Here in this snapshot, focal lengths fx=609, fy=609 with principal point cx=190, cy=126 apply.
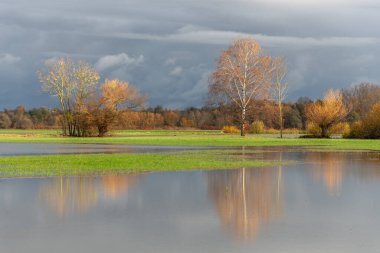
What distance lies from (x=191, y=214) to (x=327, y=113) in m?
60.4

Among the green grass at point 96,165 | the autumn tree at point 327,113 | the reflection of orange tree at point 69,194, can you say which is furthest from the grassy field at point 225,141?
the reflection of orange tree at point 69,194

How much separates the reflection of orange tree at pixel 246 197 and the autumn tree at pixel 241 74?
158 ft

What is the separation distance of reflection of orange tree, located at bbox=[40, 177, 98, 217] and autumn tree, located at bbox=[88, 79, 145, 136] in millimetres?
57321

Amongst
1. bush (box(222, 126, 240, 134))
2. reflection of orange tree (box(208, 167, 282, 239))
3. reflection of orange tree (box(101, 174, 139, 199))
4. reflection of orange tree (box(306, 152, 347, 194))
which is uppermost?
bush (box(222, 126, 240, 134))

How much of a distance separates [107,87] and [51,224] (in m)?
71.4

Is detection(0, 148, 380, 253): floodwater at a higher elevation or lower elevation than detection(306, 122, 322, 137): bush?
lower

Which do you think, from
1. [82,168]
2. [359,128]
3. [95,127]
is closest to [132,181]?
[82,168]

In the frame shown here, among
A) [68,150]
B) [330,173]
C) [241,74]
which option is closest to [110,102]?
[241,74]

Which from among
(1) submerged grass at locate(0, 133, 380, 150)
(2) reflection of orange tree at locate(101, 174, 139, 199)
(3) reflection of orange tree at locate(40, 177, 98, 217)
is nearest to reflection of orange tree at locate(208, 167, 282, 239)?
(2) reflection of orange tree at locate(101, 174, 139, 199)

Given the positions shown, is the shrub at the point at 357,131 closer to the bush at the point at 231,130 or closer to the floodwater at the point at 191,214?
the bush at the point at 231,130

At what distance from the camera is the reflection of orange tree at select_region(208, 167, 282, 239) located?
44.3 ft

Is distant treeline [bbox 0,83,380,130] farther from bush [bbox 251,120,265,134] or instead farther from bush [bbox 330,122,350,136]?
bush [bbox 330,122,350,136]

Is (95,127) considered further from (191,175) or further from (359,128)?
(191,175)

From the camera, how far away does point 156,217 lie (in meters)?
14.3
